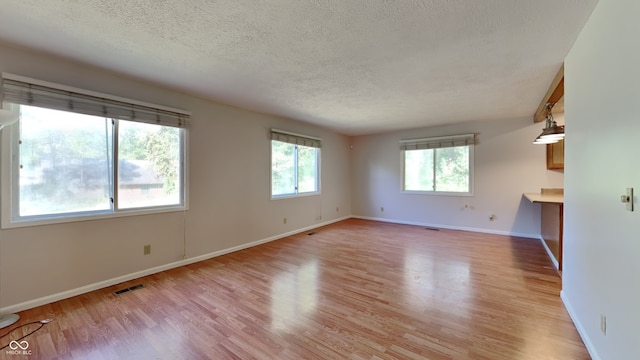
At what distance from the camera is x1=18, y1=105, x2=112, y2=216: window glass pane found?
2.47 meters

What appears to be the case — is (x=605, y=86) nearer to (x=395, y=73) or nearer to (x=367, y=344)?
(x=395, y=73)

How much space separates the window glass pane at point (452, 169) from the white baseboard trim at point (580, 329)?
345 centimetres

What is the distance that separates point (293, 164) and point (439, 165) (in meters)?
3.42

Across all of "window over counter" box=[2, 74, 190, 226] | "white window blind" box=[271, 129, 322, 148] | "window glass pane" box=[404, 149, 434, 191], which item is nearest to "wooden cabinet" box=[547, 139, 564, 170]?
"window glass pane" box=[404, 149, 434, 191]

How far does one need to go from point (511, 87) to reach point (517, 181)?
8.62 feet

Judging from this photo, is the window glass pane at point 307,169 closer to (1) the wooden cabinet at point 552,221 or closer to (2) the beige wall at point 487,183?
(2) the beige wall at point 487,183

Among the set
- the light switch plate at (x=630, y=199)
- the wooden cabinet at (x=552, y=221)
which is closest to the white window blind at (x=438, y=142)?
the wooden cabinet at (x=552, y=221)

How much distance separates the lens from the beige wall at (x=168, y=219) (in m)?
2.45

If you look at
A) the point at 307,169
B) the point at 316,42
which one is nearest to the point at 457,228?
the point at 307,169

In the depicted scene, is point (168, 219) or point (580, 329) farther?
point (168, 219)

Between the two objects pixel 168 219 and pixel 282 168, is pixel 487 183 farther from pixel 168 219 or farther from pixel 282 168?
pixel 168 219

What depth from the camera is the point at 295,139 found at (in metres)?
5.35

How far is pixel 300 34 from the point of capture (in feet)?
6.82

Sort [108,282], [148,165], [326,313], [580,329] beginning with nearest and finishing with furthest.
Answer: [580,329], [326,313], [108,282], [148,165]
